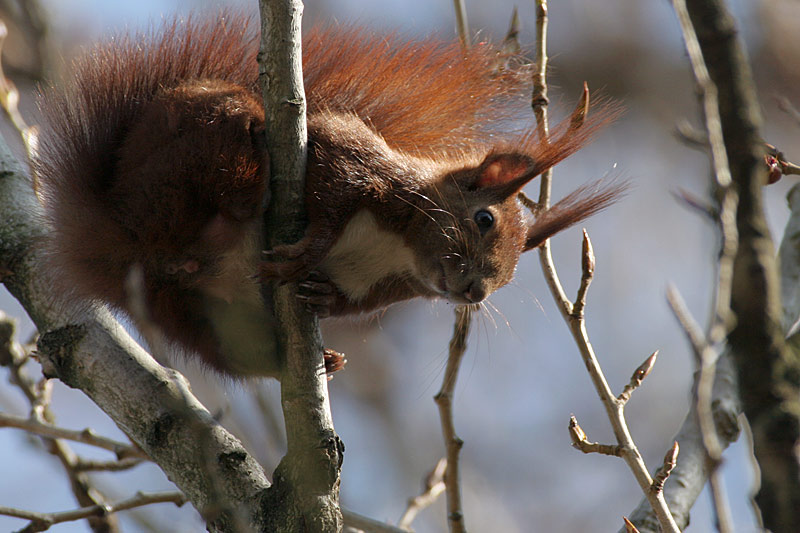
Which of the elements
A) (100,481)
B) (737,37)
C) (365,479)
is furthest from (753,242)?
(365,479)

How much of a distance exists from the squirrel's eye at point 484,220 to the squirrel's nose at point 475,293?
0.23m

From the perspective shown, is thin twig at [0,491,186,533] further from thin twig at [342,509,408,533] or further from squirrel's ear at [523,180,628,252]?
squirrel's ear at [523,180,628,252]

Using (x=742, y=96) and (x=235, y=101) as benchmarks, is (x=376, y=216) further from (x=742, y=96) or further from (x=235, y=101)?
(x=742, y=96)

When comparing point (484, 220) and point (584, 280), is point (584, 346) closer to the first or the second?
point (584, 280)

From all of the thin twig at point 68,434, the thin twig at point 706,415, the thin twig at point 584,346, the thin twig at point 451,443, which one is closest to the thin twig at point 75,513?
the thin twig at point 68,434

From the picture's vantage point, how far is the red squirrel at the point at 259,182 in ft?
8.89

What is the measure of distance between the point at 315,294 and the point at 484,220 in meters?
0.81

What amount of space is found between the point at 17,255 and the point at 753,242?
8.07 feet

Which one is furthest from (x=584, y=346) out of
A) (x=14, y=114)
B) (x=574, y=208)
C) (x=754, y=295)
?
(x=14, y=114)

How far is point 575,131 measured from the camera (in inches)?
124

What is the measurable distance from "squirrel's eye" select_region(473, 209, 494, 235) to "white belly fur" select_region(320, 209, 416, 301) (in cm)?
28

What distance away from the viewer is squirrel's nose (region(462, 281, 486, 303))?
118 inches

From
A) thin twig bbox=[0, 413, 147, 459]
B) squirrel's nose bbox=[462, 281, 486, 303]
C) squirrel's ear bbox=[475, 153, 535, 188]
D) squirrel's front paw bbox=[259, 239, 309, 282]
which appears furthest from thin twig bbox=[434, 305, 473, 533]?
thin twig bbox=[0, 413, 147, 459]

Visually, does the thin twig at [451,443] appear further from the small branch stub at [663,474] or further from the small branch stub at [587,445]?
the small branch stub at [663,474]
